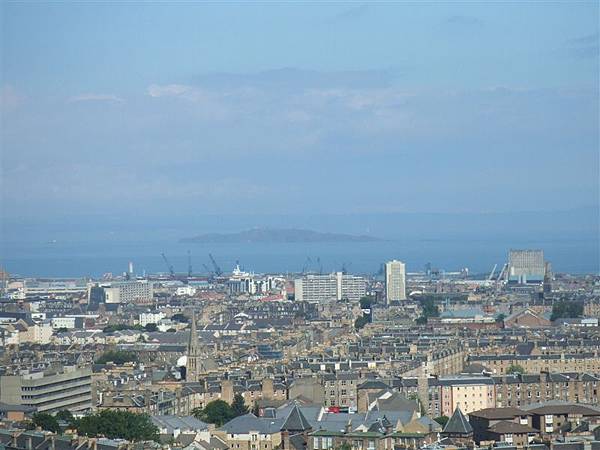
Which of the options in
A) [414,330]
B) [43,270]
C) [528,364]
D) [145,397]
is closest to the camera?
[145,397]

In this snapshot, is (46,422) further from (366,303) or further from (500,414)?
(366,303)

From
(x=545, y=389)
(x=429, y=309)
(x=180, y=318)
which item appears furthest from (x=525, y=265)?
(x=545, y=389)

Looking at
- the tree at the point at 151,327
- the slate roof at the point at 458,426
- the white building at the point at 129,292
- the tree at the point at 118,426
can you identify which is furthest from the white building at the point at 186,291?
the slate roof at the point at 458,426

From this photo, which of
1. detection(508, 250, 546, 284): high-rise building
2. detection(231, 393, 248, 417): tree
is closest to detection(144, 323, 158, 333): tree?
detection(231, 393, 248, 417): tree

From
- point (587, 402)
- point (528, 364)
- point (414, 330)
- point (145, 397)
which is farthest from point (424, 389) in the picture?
point (414, 330)

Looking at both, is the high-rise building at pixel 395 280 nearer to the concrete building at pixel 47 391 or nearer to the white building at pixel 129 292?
the white building at pixel 129 292

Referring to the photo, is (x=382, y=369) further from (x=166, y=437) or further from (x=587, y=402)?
(x=166, y=437)
